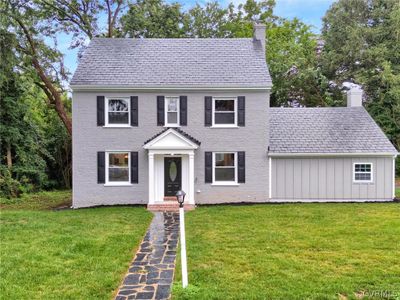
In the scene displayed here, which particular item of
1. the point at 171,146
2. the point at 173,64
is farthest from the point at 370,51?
the point at 171,146

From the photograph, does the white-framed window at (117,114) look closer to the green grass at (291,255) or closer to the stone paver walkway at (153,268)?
the green grass at (291,255)

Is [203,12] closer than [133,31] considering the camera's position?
No

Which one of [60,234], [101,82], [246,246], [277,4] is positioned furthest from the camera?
[277,4]

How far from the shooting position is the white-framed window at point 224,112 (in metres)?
15.4

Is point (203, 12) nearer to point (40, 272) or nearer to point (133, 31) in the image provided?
point (133, 31)

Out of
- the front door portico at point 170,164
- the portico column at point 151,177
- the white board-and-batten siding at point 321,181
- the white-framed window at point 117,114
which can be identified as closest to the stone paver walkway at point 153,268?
the portico column at point 151,177

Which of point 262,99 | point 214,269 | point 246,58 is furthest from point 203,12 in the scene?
point 214,269

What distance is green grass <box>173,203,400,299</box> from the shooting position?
5649mm

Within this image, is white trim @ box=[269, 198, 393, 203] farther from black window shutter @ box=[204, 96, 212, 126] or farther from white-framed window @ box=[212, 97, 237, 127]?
black window shutter @ box=[204, 96, 212, 126]

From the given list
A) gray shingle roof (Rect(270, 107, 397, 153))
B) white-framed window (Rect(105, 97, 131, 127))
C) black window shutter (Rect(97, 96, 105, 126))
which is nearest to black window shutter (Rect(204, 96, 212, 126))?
gray shingle roof (Rect(270, 107, 397, 153))

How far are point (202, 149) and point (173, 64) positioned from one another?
171 inches

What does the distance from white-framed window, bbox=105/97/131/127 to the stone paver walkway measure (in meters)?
6.37

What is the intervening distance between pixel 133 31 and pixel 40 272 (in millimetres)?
20672

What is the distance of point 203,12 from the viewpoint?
28938 mm
